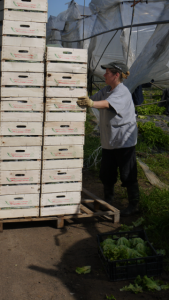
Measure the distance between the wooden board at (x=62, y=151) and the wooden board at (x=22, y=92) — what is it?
628mm

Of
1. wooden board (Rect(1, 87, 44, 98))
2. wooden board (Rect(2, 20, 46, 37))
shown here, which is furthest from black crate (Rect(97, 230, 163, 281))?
wooden board (Rect(2, 20, 46, 37))

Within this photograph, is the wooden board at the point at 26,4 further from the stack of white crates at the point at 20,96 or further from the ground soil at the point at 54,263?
the ground soil at the point at 54,263

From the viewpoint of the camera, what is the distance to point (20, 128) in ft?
12.5

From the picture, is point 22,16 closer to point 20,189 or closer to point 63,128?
point 63,128

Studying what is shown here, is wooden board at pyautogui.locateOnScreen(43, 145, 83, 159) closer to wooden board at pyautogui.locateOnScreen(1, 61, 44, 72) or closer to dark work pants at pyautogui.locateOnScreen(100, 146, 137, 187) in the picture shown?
dark work pants at pyautogui.locateOnScreen(100, 146, 137, 187)

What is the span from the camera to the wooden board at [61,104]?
3.81 meters

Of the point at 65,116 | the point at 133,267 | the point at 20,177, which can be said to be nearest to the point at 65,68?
the point at 65,116

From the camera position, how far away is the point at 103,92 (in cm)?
448

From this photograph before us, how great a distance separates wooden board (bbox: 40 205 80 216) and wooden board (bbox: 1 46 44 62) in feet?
5.84

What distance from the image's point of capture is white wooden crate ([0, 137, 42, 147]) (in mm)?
3773

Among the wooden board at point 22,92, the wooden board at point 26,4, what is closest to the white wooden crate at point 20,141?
the wooden board at point 22,92

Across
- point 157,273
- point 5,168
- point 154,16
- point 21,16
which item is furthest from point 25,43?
point 154,16

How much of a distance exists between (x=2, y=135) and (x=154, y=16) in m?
5.73

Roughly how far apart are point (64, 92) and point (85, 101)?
0.27m
